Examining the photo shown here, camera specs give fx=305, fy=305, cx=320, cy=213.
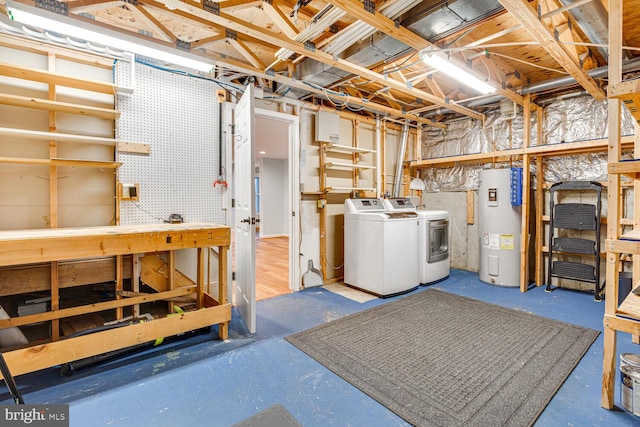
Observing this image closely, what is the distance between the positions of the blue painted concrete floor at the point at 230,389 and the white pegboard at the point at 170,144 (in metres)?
1.25

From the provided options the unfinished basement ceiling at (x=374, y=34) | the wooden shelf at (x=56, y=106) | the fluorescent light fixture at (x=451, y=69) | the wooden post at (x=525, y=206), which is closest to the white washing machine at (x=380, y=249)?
the wooden post at (x=525, y=206)

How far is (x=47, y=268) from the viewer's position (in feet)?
7.43

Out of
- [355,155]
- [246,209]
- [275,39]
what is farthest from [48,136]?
[355,155]

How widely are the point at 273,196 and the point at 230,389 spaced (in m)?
7.30

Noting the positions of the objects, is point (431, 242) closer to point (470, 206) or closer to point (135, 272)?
point (470, 206)

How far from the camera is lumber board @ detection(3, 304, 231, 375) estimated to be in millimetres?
1847

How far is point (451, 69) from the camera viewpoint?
280 centimetres

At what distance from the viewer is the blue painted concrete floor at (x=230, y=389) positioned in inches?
66.2

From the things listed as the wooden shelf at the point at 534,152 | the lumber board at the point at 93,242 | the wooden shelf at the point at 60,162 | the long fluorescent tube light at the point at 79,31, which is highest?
the long fluorescent tube light at the point at 79,31

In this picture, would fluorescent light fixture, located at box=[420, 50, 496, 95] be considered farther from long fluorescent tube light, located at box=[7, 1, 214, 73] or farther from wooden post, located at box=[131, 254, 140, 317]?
wooden post, located at box=[131, 254, 140, 317]

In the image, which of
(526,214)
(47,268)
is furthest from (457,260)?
(47,268)

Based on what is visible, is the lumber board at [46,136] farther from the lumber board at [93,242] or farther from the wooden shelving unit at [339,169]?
the wooden shelving unit at [339,169]

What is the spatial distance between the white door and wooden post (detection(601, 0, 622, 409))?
2382 millimetres

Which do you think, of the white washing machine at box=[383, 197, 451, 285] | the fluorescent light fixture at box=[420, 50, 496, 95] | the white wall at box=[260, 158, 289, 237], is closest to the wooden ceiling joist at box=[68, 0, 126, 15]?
the fluorescent light fixture at box=[420, 50, 496, 95]
